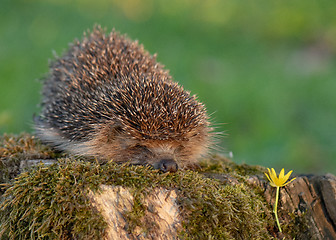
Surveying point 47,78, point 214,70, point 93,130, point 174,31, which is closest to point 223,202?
point 93,130

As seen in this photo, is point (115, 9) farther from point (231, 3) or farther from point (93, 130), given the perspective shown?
point (93, 130)

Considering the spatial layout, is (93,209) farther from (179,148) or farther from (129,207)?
(179,148)

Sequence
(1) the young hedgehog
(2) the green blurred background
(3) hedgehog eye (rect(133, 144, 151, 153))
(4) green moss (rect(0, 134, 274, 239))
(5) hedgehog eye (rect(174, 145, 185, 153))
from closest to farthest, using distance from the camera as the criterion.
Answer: (4) green moss (rect(0, 134, 274, 239))
(1) the young hedgehog
(3) hedgehog eye (rect(133, 144, 151, 153))
(5) hedgehog eye (rect(174, 145, 185, 153))
(2) the green blurred background

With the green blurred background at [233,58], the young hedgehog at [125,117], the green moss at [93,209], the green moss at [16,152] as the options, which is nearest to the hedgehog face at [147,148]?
the young hedgehog at [125,117]

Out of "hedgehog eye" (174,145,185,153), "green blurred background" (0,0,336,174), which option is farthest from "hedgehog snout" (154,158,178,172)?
"green blurred background" (0,0,336,174)

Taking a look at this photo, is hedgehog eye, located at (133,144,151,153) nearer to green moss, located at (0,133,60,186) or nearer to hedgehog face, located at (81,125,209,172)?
hedgehog face, located at (81,125,209,172)

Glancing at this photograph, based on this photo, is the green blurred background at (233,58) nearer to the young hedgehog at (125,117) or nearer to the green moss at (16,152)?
the young hedgehog at (125,117)
